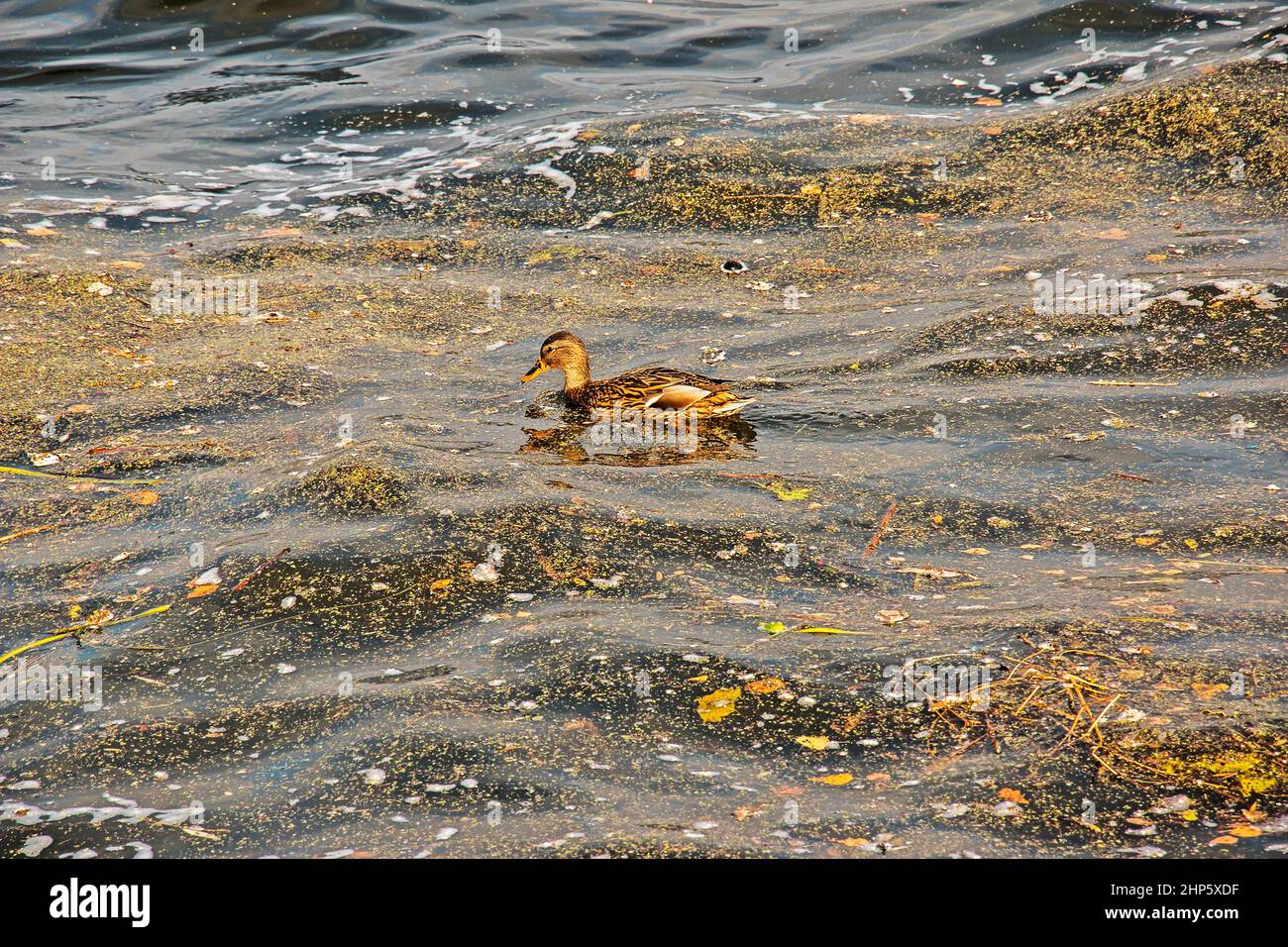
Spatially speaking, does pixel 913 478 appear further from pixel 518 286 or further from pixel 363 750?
pixel 518 286

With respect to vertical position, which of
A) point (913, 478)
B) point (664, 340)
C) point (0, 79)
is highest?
point (0, 79)

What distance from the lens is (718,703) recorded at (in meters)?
4.60

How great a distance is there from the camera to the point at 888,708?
452cm

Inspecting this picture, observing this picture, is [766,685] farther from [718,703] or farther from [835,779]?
[835,779]

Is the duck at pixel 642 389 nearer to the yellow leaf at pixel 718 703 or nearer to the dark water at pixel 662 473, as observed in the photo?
the dark water at pixel 662 473

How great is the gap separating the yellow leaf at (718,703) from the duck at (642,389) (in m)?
2.74

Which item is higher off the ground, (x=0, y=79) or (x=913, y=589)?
(x=0, y=79)

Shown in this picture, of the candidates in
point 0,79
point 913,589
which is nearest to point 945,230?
point 913,589

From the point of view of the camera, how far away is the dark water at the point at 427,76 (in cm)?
1248

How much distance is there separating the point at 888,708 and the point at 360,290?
21.2 feet

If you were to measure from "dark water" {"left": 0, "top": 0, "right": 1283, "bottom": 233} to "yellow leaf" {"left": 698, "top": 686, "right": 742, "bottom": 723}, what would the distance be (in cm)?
814

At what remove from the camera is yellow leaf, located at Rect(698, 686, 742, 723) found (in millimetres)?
4539

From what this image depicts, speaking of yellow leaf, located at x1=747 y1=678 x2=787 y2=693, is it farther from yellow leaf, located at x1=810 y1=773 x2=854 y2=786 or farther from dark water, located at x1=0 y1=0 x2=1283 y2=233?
dark water, located at x1=0 y1=0 x2=1283 y2=233

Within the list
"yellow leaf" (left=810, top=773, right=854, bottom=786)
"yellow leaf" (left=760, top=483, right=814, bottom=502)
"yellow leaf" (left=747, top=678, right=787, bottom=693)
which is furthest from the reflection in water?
"yellow leaf" (left=810, top=773, right=854, bottom=786)
